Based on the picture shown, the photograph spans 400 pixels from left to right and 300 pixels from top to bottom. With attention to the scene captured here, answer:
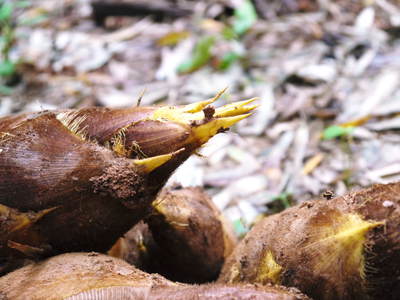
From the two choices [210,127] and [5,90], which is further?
[5,90]

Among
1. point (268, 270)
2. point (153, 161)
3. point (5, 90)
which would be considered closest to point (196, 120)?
point (153, 161)

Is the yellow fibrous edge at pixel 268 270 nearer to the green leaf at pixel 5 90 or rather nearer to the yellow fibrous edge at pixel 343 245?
the yellow fibrous edge at pixel 343 245

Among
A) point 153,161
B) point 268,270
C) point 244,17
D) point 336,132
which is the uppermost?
point 153,161

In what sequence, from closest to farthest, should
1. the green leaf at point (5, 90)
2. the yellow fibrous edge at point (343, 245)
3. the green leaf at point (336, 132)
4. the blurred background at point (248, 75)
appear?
the yellow fibrous edge at point (343, 245)
the blurred background at point (248, 75)
the green leaf at point (336, 132)
the green leaf at point (5, 90)

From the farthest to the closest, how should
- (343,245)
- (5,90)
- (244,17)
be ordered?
(244,17)
(5,90)
(343,245)

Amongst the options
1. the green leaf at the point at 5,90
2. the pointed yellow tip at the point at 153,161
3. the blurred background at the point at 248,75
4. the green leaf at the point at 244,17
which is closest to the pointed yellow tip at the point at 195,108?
the pointed yellow tip at the point at 153,161

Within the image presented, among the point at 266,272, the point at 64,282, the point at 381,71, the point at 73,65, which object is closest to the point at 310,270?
the point at 266,272

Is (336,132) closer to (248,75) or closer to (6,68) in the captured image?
(248,75)
